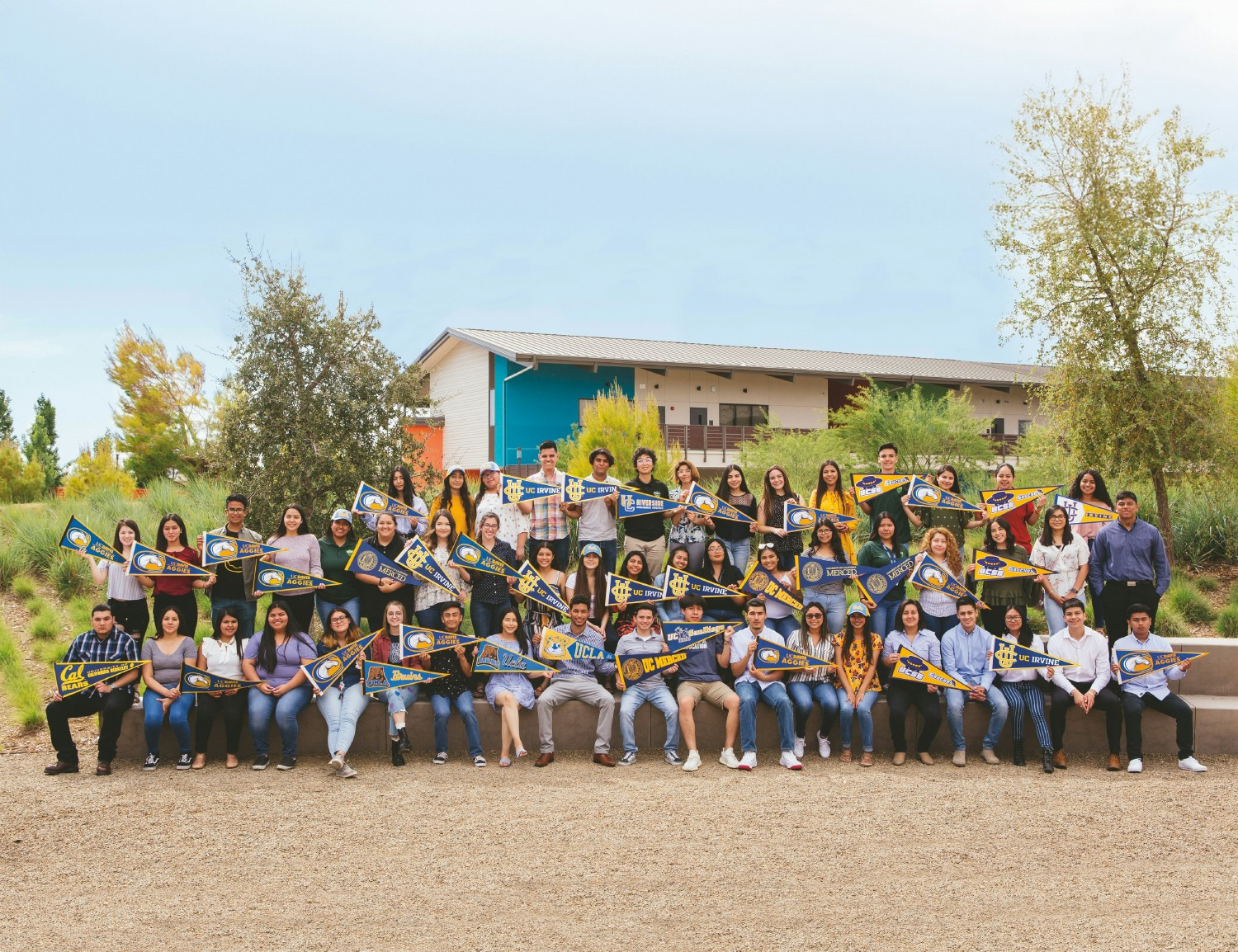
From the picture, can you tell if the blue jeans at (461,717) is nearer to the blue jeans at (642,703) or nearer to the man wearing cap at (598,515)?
the blue jeans at (642,703)

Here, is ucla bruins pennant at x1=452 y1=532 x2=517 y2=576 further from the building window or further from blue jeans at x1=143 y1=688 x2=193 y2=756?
the building window

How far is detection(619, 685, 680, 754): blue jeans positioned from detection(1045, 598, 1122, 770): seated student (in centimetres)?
326

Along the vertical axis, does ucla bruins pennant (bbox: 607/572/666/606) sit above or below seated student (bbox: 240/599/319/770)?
above

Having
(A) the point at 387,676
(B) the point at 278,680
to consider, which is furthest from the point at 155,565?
(A) the point at 387,676

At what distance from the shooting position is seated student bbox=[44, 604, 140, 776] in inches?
330

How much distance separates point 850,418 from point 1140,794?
979 inches

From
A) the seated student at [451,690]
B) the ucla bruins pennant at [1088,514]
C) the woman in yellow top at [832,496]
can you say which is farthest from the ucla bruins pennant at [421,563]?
the ucla bruins pennant at [1088,514]

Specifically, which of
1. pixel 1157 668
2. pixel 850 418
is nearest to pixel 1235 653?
pixel 1157 668

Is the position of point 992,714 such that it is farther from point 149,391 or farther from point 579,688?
point 149,391

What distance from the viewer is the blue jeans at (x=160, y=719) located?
330 inches

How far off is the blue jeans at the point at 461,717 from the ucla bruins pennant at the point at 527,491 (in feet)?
6.52

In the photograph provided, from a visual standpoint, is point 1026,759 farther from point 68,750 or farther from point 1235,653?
point 68,750

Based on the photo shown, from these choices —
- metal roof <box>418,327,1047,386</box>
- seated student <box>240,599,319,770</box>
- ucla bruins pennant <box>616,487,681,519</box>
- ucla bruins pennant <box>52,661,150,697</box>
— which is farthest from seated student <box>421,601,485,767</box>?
metal roof <box>418,327,1047,386</box>

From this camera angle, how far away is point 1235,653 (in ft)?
32.6
